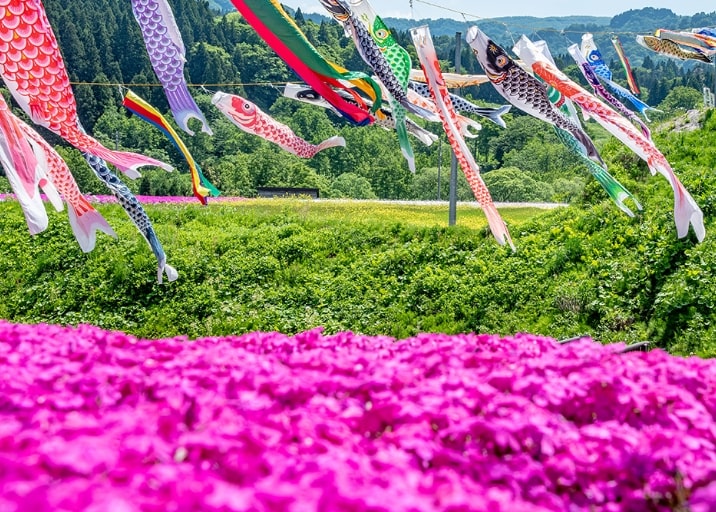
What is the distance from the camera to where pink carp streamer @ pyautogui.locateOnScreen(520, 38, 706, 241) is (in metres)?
8.52

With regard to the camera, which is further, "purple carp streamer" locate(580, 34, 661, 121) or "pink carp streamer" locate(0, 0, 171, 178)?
"purple carp streamer" locate(580, 34, 661, 121)

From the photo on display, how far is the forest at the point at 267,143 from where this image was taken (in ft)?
139

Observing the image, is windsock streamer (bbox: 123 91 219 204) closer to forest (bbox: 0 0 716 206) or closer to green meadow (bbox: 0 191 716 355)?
green meadow (bbox: 0 191 716 355)

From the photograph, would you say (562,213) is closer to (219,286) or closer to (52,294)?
(219,286)

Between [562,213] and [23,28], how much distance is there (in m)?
8.40

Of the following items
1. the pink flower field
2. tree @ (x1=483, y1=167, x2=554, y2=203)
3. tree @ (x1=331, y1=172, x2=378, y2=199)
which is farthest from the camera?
tree @ (x1=331, y1=172, x2=378, y2=199)

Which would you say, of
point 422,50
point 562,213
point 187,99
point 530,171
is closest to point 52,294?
point 187,99

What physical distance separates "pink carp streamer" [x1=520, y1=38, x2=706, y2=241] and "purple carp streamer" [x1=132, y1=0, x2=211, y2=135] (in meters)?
4.17

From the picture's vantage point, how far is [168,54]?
8695 millimetres

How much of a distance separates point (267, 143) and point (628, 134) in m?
45.5

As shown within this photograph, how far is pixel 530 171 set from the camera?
2175 inches

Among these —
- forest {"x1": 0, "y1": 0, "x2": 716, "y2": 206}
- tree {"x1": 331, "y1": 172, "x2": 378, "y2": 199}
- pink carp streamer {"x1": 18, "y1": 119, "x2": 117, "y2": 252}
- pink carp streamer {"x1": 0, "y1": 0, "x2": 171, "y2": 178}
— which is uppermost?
pink carp streamer {"x1": 0, "y1": 0, "x2": 171, "y2": 178}

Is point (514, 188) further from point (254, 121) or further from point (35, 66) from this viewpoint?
point (35, 66)

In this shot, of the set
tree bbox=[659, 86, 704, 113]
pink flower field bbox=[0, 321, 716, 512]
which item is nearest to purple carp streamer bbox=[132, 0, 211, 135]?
pink flower field bbox=[0, 321, 716, 512]
